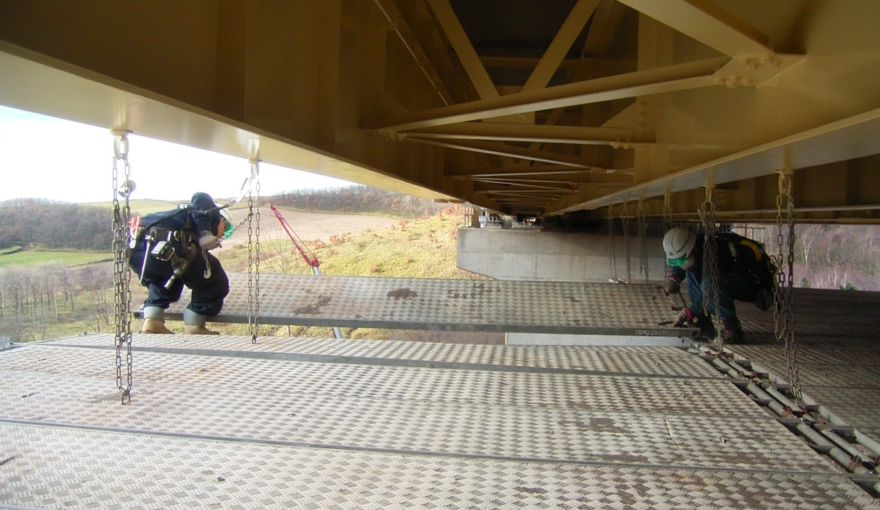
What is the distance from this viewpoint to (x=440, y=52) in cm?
645

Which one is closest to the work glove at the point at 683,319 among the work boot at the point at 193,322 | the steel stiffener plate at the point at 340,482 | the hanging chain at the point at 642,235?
the hanging chain at the point at 642,235

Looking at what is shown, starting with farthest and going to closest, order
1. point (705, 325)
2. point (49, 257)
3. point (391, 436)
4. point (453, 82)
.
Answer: point (453, 82) → point (705, 325) → point (49, 257) → point (391, 436)

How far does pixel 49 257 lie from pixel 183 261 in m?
1.70

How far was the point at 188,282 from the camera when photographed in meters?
6.12

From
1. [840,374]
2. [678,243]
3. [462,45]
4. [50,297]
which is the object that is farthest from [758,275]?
[50,297]

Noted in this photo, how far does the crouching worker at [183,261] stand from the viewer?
18.8 feet

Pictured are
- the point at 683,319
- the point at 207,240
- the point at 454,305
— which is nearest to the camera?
the point at 683,319

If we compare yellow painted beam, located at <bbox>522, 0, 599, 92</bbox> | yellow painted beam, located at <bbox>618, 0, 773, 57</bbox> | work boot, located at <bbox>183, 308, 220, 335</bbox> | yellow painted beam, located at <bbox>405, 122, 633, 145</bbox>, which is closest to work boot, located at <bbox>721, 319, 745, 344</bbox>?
yellow painted beam, located at <bbox>405, 122, 633, 145</bbox>

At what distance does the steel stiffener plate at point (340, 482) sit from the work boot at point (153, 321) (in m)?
3.61

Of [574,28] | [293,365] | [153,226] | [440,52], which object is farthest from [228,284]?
[574,28]

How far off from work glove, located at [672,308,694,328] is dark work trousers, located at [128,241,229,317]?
4719 mm

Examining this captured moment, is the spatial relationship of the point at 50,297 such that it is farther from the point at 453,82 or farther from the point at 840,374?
the point at 840,374

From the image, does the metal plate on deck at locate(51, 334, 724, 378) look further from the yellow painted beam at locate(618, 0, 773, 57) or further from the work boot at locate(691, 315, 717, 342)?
the yellow painted beam at locate(618, 0, 773, 57)

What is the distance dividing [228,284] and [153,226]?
118 centimetres
